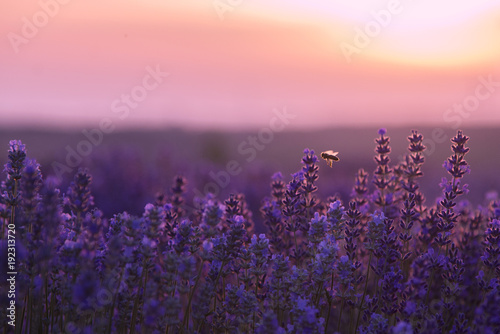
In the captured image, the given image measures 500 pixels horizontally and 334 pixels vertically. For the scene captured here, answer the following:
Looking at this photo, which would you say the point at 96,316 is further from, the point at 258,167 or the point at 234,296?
the point at 258,167

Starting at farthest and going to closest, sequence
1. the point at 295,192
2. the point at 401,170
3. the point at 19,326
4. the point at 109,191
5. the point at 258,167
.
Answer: the point at 258,167 → the point at 109,191 → the point at 401,170 → the point at 295,192 → the point at 19,326

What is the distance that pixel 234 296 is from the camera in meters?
3.17

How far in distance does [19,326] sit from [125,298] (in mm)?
550

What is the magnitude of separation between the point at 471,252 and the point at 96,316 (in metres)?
2.05

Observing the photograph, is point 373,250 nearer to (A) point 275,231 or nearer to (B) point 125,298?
(A) point 275,231

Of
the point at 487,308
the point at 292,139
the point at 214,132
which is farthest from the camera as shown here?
the point at 292,139

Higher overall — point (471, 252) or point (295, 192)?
point (295, 192)

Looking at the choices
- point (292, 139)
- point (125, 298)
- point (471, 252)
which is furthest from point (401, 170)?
point (292, 139)

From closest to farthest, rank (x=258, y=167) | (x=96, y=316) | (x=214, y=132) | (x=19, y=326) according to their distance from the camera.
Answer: (x=19, y=326)
(x=96, y=316)
(x=258, y=167)
(x=214, y=132)

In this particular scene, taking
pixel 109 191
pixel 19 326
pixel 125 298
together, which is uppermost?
pixel 109 191

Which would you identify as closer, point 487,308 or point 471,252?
point 487,308

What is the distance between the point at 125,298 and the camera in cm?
308

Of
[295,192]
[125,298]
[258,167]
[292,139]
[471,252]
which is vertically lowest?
[125,298]

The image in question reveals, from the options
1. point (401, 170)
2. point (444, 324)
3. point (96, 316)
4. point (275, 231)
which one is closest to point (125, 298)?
point (96, 316)
